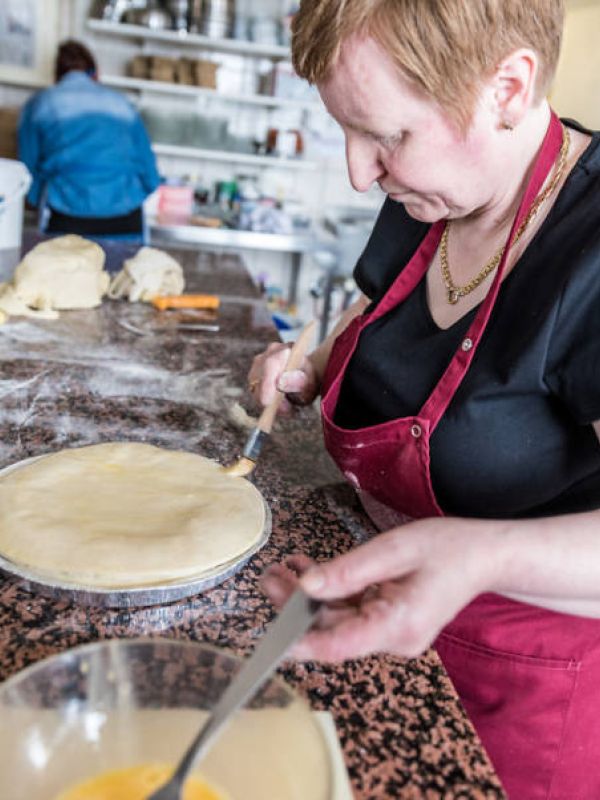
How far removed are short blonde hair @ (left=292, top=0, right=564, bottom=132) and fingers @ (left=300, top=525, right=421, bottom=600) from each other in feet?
1.56

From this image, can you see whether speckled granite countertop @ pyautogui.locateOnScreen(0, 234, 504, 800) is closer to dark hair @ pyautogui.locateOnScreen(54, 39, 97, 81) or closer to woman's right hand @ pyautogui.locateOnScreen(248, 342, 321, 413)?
woman's right hand @ pyautogui.locateOnScreen(248, 342, 321, 413)

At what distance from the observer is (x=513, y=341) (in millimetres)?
927

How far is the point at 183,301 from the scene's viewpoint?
2023 millimetres

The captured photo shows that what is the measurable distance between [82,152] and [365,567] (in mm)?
3673

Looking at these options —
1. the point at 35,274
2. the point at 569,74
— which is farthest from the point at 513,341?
the point at 569,74

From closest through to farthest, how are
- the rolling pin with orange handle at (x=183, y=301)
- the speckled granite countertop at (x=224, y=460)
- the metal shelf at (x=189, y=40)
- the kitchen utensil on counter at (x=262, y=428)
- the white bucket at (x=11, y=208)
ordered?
the speckled granite countertop at (x=224, y=460), the kitchen utensil on counter at (x=262, y=428), the rolling pin with orange handle at (x=183, y=301), the white bucket at (x=11, y=208), the metal shelf at (x=189, y=40)

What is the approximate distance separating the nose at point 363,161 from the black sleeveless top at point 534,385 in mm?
211

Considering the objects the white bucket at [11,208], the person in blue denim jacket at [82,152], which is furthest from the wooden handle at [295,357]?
the person in blue denim jacket at [82,152]

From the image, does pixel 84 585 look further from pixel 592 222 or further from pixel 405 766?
pixel 592 222

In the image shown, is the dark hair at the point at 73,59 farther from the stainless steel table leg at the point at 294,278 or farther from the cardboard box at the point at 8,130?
the stainless steel table leg at the point at 294,278

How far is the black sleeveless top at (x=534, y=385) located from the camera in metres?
0.87

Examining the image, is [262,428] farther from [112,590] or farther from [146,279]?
[146,279]

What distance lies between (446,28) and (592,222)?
277 millimetres

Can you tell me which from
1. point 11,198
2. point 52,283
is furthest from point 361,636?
point 11,198
